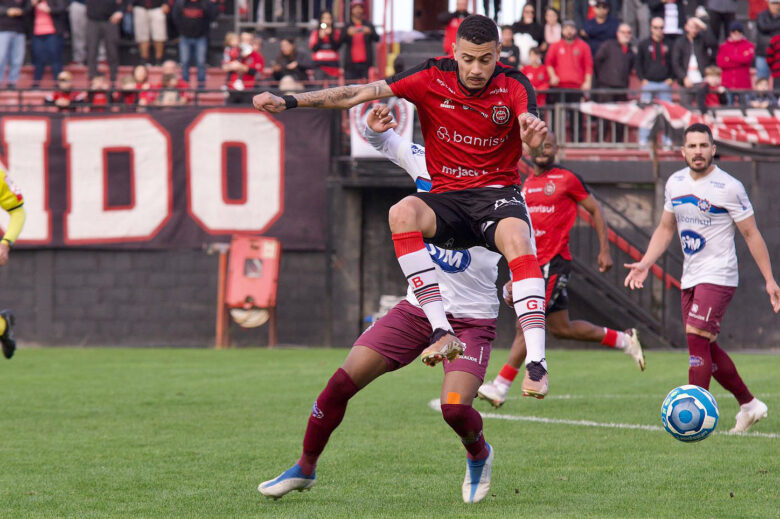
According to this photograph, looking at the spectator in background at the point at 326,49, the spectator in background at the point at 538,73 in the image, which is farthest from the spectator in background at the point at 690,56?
the spectator in background at the point at 326,49

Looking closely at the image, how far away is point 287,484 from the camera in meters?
6.95

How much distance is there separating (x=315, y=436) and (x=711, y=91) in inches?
528

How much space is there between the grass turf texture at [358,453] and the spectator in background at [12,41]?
28.9ft

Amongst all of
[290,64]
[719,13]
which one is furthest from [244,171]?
[719,13]

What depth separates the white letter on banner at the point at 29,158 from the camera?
20.5 meters

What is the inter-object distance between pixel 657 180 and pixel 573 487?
12.6m

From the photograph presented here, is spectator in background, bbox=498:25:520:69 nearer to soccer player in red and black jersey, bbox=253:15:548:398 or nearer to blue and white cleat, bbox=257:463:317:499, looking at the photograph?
soccer player in red and black jersey, bbox=253:15:548:398

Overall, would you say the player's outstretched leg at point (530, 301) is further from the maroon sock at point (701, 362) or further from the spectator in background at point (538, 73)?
the spectator in background at point (538, 73)

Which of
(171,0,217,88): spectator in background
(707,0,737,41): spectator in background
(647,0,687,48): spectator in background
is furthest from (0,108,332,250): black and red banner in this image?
(707,0,737,41): spectator in background

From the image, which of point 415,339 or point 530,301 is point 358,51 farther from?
point 530,301

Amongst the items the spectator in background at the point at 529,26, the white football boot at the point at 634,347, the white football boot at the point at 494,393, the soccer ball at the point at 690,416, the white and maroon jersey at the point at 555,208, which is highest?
the spectator in background at the point at 529,26

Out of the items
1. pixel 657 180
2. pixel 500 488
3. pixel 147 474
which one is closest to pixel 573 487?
pixel 500 488

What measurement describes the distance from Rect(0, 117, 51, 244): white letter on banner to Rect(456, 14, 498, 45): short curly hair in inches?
601

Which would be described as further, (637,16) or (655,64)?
(637,16)
